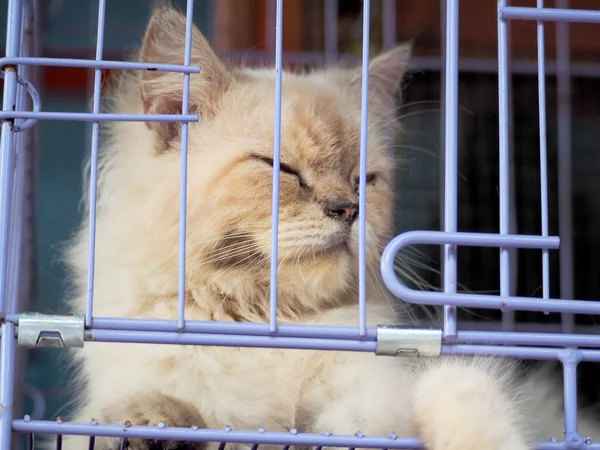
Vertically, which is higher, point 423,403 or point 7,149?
point 7,149

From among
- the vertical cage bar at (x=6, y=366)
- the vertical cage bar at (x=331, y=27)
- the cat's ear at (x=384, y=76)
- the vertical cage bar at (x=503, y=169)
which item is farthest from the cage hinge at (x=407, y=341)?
the vertical cage bar at (x=331, y=27)

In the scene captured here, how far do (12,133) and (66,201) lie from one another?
159cm

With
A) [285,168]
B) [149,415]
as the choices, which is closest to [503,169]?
[285,168]

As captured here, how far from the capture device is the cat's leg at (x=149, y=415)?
109 centimetres

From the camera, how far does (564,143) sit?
2307 mm

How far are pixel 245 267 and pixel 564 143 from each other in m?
1.29

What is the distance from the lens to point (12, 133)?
1053mm

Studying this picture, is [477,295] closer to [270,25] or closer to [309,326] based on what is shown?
[309,326]

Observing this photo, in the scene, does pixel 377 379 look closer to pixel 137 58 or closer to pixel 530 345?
pixel 530 345

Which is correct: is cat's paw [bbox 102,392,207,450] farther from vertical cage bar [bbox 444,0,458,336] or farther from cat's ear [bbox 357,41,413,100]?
cat's ear [bbox 357,41,413,100]

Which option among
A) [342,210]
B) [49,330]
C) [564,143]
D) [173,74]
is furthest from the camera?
[564,143]

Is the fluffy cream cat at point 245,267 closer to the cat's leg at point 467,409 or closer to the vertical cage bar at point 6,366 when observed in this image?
the cat's leg at point 467,409

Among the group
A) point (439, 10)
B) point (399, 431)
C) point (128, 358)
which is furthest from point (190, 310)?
point (439, 10)

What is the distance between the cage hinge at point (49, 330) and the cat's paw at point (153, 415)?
177 millimetres
